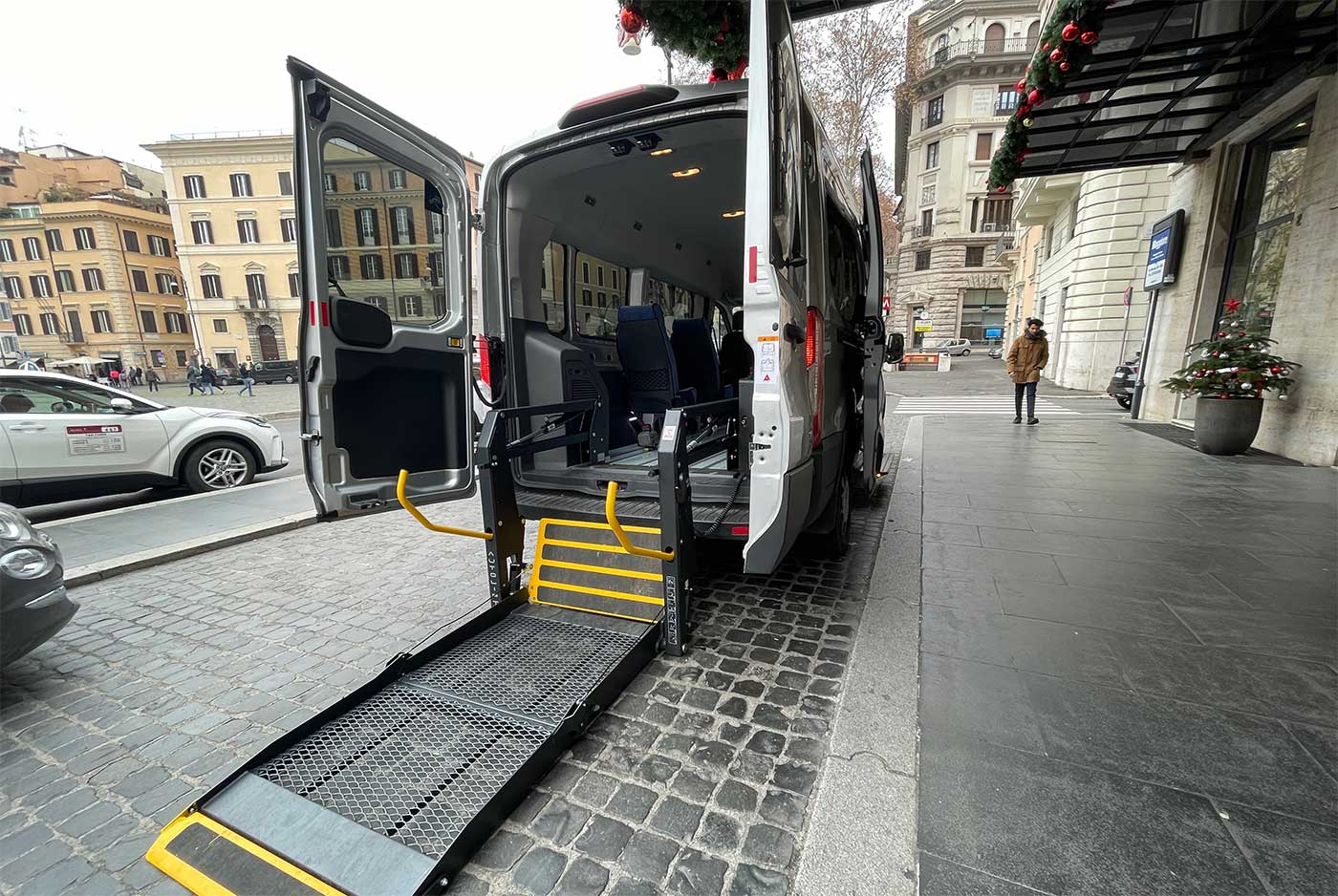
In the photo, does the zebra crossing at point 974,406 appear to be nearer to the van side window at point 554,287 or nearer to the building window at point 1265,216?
the building window at point 1265,216

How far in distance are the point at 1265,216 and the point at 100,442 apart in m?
15.7

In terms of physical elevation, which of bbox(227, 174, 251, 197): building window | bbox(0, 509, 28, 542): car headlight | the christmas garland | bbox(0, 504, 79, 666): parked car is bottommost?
bbox(0, 504, 79, 666): parked car

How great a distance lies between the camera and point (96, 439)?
5.52 m

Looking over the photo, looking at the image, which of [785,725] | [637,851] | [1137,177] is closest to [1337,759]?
[785,725]

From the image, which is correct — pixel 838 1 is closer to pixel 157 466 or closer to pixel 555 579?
pixel 555 579

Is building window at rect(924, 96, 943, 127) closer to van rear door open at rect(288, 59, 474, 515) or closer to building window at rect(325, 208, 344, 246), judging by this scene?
van rear door open at rect(288, 59, 474, 515)

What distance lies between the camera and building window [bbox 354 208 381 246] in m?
2.91

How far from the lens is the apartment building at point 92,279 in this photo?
4103 cm

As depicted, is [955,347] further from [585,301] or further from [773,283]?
[773,283]

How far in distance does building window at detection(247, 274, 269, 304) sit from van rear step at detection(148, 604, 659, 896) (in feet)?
163

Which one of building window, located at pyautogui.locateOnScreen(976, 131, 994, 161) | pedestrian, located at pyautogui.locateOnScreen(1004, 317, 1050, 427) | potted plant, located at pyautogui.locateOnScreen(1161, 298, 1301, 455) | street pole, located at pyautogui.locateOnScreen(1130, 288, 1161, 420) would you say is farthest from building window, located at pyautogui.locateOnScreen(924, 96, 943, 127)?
potted plant, located at pyautogui.locateOnScreen(1161, 298, 1301, 455)

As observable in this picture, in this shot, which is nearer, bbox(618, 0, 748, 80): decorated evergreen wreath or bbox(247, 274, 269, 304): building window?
bbox(618, 0, 748, 80): decorated evergreen wreath

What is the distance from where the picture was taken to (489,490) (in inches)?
121

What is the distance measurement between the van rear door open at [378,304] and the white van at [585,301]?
0.4 inches
